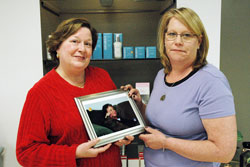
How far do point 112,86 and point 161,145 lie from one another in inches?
24.2

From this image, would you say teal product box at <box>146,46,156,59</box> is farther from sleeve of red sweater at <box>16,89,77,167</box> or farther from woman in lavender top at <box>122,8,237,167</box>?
sleeve of red sweater at <box>16,89,77,167</box>

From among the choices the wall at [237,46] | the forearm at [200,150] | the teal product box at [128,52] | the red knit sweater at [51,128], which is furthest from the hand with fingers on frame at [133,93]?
the wall at [237,46]

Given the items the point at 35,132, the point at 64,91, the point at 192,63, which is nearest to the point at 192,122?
the point at 192,63

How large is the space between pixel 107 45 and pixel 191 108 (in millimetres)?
1252

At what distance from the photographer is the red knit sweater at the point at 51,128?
108 cm

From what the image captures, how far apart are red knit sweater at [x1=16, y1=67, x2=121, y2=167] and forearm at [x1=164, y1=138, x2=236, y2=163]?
A: 19.4 inches

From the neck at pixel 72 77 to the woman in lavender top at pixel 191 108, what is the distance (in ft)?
1.83

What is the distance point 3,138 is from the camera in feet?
5.93

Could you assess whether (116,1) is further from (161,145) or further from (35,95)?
(161,145)

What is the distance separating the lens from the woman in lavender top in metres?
0.95

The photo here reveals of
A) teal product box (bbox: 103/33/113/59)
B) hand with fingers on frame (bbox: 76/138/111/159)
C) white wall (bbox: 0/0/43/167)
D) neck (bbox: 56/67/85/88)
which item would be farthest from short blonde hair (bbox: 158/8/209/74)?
white wall (bbox: 0/0/43/167)

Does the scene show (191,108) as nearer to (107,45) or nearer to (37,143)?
(37,143)

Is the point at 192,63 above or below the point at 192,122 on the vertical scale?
above

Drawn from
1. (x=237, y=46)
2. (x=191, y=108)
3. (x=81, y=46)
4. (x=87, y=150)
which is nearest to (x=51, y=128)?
(x=87, y=150)
